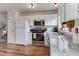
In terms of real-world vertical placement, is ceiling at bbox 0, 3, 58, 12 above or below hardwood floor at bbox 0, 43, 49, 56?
above

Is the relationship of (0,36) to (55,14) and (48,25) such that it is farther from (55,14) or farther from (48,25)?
(55,14)

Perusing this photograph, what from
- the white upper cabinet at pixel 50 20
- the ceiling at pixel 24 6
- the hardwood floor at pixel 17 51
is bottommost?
the hardwood floor at pixel 17 51

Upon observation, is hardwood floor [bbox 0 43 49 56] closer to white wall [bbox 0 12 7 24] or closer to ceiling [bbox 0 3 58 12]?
white wall [bbox 0 12 7 24]

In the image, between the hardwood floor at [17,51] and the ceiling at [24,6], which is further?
the hardwood floor at [17,51]

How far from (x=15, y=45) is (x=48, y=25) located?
0.62 m

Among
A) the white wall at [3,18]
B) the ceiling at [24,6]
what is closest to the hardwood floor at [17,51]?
the white wall at [3,18]

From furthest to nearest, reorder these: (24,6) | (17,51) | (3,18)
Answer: (17,51), (3,18), (24,6)

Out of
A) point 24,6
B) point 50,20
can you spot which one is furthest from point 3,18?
point 50,20

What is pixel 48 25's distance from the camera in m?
1.36

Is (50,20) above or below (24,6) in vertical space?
below

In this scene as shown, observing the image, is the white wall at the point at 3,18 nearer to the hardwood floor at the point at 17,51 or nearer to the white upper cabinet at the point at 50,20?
the hardwood floor at the point at 17,51

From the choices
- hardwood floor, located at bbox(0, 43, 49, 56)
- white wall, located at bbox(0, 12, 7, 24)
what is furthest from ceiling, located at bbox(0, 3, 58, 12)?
hardwood floor, located at bbox(0, 43, 49, 56)

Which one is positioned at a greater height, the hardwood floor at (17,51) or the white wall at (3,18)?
the white wall at (3,18)

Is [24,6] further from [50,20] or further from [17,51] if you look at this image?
[17,51]
